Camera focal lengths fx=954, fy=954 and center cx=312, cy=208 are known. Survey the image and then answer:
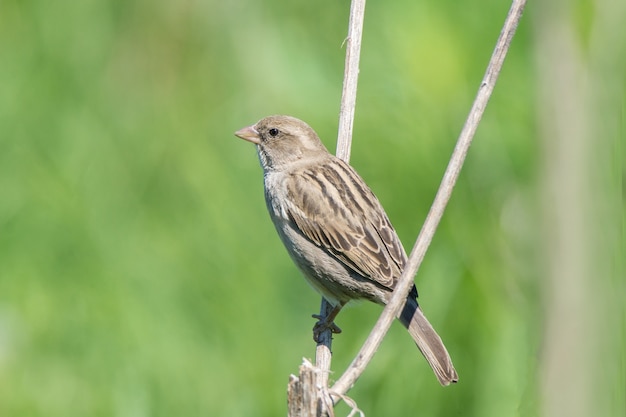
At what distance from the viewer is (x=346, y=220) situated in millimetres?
3219

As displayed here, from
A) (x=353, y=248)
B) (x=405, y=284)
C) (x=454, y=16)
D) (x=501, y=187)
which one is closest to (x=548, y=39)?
(x=405, y=284)

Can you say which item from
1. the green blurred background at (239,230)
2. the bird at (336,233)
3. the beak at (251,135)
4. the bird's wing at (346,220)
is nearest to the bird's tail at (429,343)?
the bird at (336,233)

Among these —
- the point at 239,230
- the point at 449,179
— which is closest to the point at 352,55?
the point at 449,179

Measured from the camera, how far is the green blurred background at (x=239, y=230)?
3.40 metres

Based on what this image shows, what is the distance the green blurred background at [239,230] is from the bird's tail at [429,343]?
0.95ft

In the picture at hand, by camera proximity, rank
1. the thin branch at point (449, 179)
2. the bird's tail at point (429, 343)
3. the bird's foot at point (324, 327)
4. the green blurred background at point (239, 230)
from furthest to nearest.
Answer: the green blurred background at point (239, 230) → the bird's foot at point (324, 327) → the bird's tail at point (429, 343) → the thin branch at point (449, 179)

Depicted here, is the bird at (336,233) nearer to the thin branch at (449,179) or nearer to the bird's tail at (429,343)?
the bird's tail at (429,343)

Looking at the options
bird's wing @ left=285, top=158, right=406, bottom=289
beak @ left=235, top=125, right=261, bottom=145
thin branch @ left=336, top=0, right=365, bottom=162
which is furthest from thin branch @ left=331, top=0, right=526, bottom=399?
beak @ left=235, top=125, right=261, bottom=145

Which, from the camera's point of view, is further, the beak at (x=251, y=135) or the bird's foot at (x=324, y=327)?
the beak at (x=251, y=135)

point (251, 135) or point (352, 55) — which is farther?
point (251, 135)

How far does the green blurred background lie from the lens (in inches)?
134

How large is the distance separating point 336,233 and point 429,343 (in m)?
0.58

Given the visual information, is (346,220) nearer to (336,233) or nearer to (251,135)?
(336,233)

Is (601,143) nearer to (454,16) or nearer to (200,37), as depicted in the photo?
(454,16)
